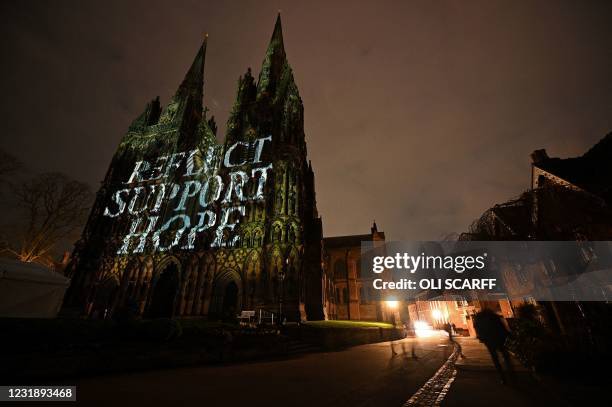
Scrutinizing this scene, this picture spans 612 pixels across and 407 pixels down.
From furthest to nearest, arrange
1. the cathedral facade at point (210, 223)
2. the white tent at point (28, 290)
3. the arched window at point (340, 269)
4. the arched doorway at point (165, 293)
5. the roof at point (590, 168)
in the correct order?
the arched window at point (340, 269), the arched doorway at point (165, 293), the cathedral facade at point (210, 223), the white tent at point (28, 290), the roof at point (590, 168)

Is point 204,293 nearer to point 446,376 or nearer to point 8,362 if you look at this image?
point 8,362

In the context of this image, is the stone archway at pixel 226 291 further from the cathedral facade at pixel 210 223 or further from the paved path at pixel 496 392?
the paved path at pixel 496 392

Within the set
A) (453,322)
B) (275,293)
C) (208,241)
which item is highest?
(208,241)

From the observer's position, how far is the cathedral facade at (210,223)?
997 inches

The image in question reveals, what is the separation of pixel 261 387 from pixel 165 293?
28.3 meters

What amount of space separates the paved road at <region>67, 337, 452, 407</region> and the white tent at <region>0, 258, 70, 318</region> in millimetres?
6056

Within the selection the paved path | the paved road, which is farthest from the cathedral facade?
the paved path

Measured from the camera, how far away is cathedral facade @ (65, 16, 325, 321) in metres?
25.3

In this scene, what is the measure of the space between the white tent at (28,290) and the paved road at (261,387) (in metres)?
6.06

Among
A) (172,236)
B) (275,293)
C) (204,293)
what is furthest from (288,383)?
(172,236)

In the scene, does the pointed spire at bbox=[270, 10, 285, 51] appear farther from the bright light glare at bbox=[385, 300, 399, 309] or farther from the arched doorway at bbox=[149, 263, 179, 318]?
the bright light glare at bbox=[385, 300, 399, 309]

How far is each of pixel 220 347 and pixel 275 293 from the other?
14.4 m

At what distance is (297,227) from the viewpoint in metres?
26.4

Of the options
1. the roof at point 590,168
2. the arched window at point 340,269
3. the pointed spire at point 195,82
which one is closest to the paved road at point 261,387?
the roof at point 590,168
